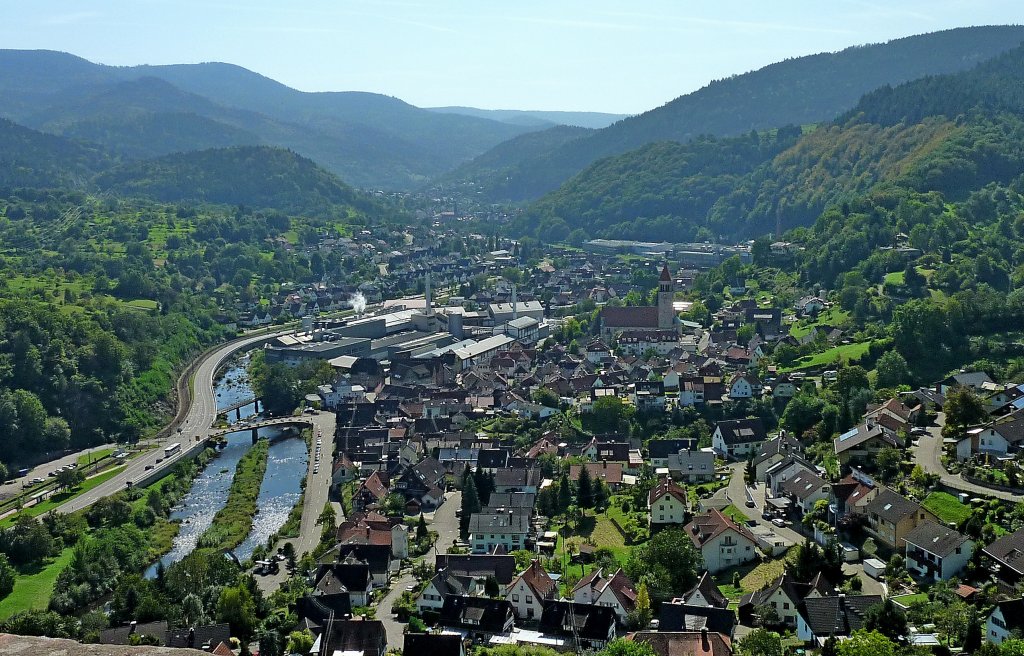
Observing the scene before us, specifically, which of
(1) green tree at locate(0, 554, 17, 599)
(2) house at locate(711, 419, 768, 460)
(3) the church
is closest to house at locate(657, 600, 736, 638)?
(2) house at locate(711, 419, 768, 460)

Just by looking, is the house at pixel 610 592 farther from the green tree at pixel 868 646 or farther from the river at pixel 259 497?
the river at pixel 259 497

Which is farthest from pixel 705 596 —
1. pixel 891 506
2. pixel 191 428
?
pixel 191 428

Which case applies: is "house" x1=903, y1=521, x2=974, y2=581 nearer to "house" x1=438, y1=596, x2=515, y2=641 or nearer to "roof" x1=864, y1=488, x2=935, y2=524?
"roof" x1=864, y1=488, x2=935, y2=524

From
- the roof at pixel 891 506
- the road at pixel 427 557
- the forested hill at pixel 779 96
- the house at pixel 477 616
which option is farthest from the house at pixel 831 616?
the forested hill at pixel 779 96

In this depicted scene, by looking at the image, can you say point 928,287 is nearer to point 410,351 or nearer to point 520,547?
point 410,351

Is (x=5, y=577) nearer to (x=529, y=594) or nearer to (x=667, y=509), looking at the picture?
(x=529, y=594)

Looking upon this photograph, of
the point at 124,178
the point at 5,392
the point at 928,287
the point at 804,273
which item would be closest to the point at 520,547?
the point at 5,392
